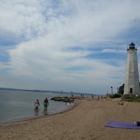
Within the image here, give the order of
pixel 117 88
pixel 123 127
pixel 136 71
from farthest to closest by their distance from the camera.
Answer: pixel 117 88, pixel 136 71, pixel 123 127

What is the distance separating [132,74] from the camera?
43.4 meters

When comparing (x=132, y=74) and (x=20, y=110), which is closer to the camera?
(x=20, y=110)

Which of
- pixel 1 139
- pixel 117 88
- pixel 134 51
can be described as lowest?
pixel 1 139

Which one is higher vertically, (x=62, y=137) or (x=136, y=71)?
(x=136, y=71)

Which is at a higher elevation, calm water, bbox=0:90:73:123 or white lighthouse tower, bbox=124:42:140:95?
white lighthouse tower, bbox=124:42:140:95

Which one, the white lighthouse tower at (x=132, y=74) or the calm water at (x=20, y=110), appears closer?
the calm water at (x=20, y=110)

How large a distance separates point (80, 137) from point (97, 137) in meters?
0.78

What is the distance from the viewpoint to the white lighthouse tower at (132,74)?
4289 cm

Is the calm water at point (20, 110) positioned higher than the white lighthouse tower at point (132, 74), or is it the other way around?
the white lighthouse tower at point (132, 74)

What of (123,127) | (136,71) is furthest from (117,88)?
(123,127)

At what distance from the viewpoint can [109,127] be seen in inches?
449

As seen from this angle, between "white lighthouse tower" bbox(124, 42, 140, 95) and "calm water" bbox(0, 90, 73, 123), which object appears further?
"white lighthouse tower" bbox(124, 42, 140, 95)

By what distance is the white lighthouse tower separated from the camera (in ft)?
141

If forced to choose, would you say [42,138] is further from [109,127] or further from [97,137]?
[109,127]
